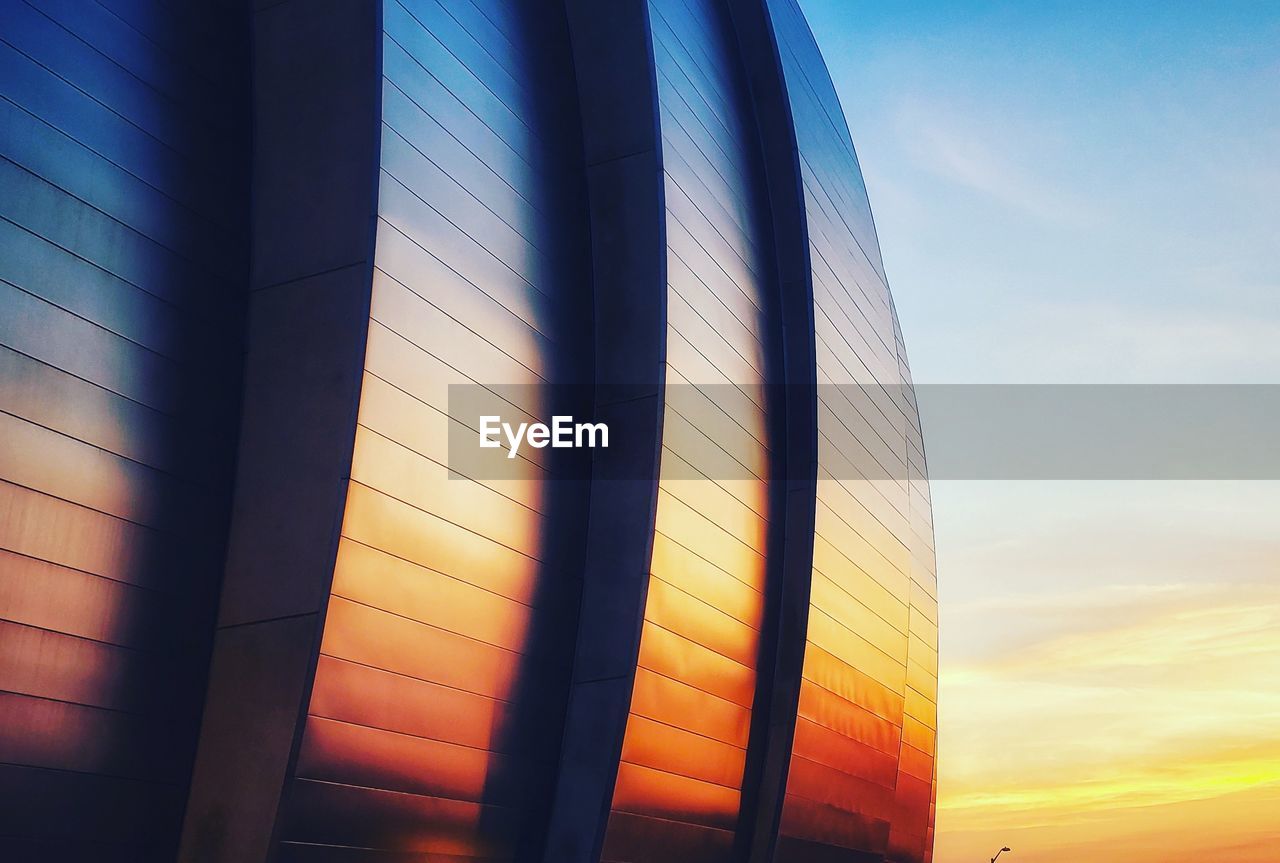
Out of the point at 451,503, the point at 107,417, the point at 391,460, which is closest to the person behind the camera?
the point at 107,417

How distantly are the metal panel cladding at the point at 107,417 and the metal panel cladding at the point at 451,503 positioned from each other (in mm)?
1849

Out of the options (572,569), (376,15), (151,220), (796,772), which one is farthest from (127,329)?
(796,772)

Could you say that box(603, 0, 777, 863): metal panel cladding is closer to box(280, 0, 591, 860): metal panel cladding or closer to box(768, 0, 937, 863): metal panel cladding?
box(280, 0, 591, 860): metal panel cladding

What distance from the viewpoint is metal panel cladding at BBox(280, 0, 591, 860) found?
44.4 ft

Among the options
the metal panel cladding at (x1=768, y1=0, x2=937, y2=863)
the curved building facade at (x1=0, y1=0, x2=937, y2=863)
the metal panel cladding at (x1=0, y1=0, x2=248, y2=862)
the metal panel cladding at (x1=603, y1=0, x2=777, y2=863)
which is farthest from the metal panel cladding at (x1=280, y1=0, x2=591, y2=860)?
the metal panel cladding at (x1=768, y1=0, x2=937, y2=863)

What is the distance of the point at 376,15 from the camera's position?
14883mm

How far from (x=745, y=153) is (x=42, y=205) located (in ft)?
54.4

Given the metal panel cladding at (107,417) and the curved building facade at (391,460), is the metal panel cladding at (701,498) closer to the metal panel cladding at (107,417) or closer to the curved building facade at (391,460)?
the curved building facade at (391,460)

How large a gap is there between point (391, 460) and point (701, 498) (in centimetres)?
712

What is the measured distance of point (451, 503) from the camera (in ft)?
50.6

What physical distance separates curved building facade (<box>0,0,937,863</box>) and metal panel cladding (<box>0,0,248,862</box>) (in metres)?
0.04

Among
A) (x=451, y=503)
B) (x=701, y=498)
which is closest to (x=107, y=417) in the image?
(x=451, y=503)

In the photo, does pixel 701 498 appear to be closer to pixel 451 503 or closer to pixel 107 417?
pixel 451 503

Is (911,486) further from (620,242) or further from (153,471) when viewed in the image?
(153,471)
